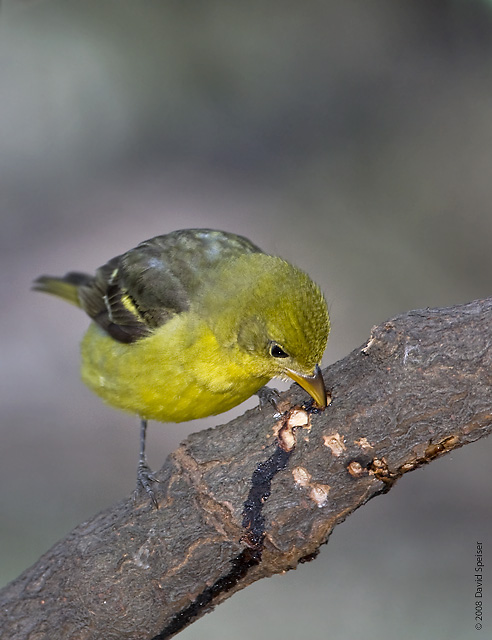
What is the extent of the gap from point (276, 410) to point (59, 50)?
7.39 metres

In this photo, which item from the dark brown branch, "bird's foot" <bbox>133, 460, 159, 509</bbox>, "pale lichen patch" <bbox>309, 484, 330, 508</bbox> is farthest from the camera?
"bird's foot" <bbox>133, 460, 159, 509</bbox>

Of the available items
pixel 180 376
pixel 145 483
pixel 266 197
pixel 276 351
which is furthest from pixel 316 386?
pixel 266 197

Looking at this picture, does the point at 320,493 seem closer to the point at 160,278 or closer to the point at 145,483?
the point at 145,483

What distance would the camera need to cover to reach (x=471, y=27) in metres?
7.75

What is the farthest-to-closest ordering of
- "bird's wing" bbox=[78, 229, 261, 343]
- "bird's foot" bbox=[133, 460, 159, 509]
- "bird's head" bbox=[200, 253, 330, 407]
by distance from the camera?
"bird's wing" bbox=[78, 229, 261, 343] < "bird's head" bbox=[200, 253, 330, 407] < "bird's foot" bbox=[133, 460, 159, 509]

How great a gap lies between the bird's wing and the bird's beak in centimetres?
120

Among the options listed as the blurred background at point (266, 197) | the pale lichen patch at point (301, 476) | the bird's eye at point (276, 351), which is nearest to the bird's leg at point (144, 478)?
the pale lichen patch at point (301, 476)

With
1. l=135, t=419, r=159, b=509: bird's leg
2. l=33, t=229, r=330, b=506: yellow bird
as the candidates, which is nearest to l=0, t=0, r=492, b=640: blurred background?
l=135, t=419, r=159, b=509: bird's leg

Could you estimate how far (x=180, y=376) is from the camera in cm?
391

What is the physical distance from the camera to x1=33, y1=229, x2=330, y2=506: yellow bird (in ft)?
11.4

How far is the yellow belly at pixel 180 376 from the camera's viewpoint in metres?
3.84

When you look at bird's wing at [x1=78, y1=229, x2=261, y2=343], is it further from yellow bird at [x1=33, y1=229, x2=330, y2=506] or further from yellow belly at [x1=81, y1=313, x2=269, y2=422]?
yellow belly at [x1=81, y1=313, x2=269, y2=422]

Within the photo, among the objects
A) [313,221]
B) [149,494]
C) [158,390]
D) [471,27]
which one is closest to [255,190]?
[313,221]

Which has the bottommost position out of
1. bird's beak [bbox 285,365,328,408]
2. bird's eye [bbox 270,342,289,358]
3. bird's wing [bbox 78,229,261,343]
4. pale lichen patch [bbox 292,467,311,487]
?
pale lichen patch [bbox 292,467,311,487]
